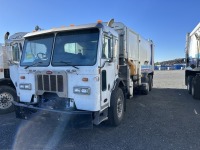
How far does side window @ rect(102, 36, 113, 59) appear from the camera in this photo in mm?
4422

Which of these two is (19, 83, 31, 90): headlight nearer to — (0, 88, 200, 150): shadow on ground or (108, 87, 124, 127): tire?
(0, 88, 200, 150): shadow on ground

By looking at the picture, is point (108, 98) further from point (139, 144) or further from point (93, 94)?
point (139, 144)

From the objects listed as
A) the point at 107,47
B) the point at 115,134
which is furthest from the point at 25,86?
the point at 115,134

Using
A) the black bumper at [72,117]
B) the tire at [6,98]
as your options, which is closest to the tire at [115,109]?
the black bumper at [72,117]

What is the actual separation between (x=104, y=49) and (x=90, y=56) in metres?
0.43

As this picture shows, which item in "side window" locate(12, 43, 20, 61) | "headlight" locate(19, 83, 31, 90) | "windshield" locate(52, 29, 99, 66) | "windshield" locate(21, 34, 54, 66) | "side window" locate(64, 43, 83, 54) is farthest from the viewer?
"side window" locate(12, 43, 20, 61)

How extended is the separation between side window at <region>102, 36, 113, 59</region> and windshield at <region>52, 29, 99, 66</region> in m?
0.27

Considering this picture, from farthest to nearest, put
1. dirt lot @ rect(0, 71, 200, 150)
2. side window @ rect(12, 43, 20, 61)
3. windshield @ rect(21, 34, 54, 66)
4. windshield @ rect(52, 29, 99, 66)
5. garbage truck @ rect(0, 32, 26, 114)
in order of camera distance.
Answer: garbage truck @ rect(0, 32, 26, 114) → side window @ rect(12, 43, 20, 61) → windshield @ rect(21, 34, 54, 66) → windshield @ rect(52, 29, 99, 66) → dirt lot @ rect(0, 71, 200, 150)

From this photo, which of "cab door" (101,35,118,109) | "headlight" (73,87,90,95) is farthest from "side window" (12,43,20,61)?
"cab door" (101,35,118,109)

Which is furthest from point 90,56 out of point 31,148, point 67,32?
point 31,148

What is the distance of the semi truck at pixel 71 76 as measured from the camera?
13.3ft

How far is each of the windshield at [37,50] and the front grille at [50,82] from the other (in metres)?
0.33

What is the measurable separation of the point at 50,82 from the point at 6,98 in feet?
10.3

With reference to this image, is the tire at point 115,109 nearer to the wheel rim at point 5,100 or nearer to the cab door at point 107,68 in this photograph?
the cab door at point 107,68
